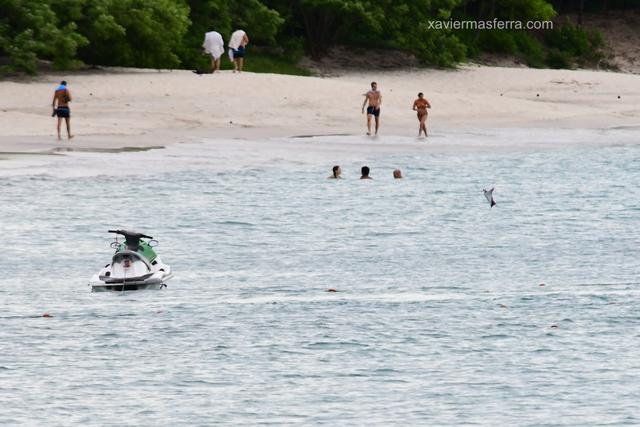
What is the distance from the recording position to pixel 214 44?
47.2 m

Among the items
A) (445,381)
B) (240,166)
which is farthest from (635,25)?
(445,381)

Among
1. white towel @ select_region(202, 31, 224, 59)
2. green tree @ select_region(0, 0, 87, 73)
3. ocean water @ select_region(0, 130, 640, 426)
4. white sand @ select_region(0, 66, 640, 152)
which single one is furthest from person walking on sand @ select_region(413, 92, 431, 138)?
green tree @ select_region(0, 0, 87, 73)

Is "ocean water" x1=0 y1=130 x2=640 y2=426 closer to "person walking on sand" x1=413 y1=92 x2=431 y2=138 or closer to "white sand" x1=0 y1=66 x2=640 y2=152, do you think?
"white sand" x1=0 y1=66 x2=640 y2=152

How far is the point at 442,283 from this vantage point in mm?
21422

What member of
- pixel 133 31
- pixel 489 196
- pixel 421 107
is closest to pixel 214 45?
pixel 133 31

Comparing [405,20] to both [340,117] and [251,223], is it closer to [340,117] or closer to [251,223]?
[340,117]

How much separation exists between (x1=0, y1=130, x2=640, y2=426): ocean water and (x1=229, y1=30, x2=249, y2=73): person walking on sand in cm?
1329

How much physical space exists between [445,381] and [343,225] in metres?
10.5

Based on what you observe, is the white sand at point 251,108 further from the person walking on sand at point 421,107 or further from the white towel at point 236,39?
the person walking on sand at point 421,107

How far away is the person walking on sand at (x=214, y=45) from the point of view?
154ft

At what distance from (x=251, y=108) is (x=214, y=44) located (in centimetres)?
379

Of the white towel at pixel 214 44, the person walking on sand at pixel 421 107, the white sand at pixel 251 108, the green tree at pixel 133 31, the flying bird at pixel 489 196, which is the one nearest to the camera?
the flying bird at pixel 489 196

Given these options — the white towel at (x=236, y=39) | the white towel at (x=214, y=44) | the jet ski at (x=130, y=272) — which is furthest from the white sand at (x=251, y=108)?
the jet ski at (x=130, y=272)

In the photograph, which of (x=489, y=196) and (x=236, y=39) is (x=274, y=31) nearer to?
(x=236, y=39)
